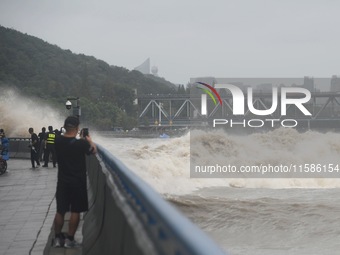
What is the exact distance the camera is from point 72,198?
8891 millimetres

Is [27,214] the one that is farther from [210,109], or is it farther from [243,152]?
[210,109]

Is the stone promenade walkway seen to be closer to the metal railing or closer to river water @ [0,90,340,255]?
the metal railing

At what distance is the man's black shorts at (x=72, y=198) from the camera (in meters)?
8.85

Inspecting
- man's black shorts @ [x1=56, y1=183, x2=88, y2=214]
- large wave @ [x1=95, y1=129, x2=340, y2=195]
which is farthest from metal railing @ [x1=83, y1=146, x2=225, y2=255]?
large wave @ [x1=95, y1=129, x2=340, y2=195]

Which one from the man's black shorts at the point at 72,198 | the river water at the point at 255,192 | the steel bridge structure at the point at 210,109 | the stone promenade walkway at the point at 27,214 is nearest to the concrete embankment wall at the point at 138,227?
the man's black shorts at the point at 72,198

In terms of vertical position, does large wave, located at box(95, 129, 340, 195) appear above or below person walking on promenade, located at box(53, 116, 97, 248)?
below

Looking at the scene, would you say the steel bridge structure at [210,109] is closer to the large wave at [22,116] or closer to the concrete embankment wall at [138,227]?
the large wave at [22,116]

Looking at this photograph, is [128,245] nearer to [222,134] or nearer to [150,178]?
[150,178]

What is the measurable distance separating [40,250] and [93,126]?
5832 inches

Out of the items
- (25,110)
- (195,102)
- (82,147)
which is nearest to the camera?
(82,147)

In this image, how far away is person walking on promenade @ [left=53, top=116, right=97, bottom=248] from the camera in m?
8.69

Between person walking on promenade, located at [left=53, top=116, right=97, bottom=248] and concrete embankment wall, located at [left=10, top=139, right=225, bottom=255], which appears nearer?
concrete embankment wall, located at [left=10, top=139, right=225, bottom=255]

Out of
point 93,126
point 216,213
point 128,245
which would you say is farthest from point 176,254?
point 93,126

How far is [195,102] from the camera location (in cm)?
18125
